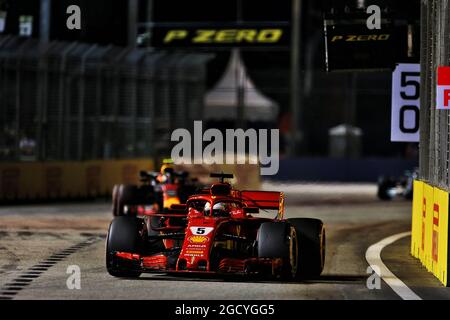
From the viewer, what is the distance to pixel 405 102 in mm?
17891

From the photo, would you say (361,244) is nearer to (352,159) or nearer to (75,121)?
(75,121)

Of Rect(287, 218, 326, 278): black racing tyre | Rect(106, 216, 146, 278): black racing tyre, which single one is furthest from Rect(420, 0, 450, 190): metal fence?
Rect(106, 216, 146, 278): black racing tyre

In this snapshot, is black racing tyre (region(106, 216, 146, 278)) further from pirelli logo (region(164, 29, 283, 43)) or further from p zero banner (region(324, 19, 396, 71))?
pirelli logo (region(164, 29, 283, 43))

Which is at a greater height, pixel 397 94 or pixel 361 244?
pixel 397 94

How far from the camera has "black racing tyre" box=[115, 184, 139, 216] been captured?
24281mm

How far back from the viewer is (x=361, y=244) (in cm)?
1934

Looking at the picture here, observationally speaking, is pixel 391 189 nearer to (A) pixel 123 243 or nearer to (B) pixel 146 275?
(B) pixel 146 275

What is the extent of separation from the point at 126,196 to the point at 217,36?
16569mm

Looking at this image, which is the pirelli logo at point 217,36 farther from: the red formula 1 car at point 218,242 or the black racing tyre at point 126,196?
the red formula 1 car at point 218,242

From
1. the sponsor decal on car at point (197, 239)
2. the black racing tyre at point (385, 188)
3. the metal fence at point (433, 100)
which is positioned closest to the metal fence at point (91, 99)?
the black racing tyre at point (385, 188)

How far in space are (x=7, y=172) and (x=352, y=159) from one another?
63.0ft
